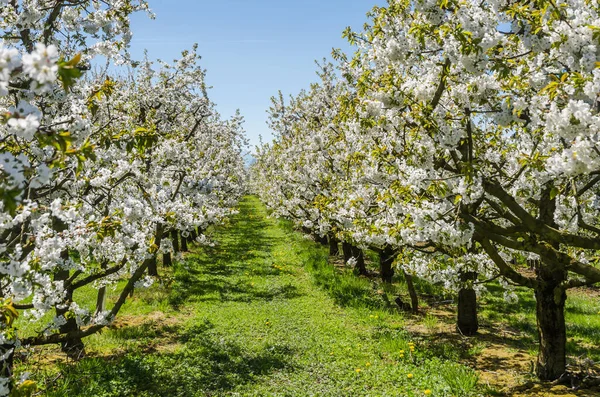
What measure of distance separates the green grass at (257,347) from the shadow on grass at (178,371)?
0.02 metres

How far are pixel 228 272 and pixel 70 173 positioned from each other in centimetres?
1377

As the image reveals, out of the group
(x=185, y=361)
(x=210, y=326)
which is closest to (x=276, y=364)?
(x=185, y=361)

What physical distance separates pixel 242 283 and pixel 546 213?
1295 cm

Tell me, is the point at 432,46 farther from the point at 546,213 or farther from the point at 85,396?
the point at 85,396

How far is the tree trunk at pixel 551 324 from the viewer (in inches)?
311

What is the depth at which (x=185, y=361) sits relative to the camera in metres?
9.70

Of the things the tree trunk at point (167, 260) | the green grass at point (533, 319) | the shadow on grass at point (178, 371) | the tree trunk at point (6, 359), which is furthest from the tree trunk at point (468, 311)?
the tree trunk at point (167, 260)

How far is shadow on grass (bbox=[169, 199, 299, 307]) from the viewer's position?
1569 cm

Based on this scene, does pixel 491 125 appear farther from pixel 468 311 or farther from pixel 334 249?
pixel 334 249

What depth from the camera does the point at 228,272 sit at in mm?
19797

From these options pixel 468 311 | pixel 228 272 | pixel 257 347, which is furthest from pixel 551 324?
pixel 228 272

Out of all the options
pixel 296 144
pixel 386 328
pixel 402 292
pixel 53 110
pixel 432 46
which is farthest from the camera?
pixel 296 144

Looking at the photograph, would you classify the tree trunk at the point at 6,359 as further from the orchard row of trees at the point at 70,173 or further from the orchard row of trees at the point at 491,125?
the orchard row of trees at the point at 491,125

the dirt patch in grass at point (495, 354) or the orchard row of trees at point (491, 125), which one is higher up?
the orchard row of trees at point (491, 125)
